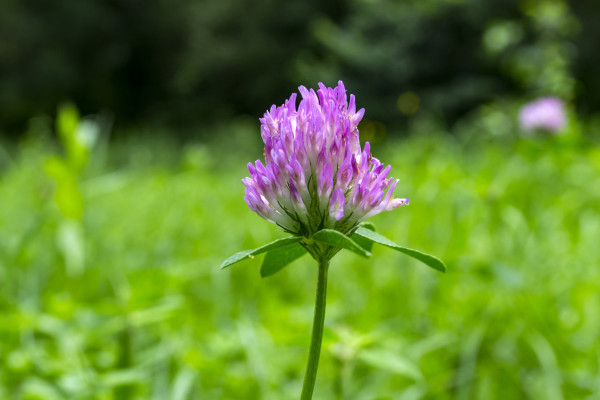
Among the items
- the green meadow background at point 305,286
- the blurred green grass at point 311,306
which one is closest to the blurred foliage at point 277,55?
the green meadow background at point 305,286

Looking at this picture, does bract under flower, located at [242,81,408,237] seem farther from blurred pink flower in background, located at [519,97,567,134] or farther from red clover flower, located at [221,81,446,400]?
blurred pink flower in background, located at [519,97,567,134]

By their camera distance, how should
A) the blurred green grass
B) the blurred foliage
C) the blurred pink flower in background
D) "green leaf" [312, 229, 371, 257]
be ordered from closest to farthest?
"green leaf" [312, 229, 371, 257] → the blurred green grass → the blurred pink flower in background → the blurred foliage

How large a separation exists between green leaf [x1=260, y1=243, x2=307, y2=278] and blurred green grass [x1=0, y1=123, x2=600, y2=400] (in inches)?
8.3

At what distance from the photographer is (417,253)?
0.39m

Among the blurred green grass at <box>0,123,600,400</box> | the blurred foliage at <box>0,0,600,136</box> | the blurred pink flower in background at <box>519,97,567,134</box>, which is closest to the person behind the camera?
the blurred green grass at <box>0,123,600,400</box>

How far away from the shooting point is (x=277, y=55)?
8.69 meters

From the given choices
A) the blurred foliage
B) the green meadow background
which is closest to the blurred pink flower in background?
the green meadow background

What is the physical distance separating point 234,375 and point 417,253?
0.69 m

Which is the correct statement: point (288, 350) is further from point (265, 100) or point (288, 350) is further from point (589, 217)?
point (265, 100)

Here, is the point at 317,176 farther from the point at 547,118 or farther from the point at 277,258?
the point at 547,118

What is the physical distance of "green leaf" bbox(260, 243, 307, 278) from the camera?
44cm

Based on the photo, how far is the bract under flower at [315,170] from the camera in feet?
1.30

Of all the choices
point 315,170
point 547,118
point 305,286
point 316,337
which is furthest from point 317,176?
point 547,118

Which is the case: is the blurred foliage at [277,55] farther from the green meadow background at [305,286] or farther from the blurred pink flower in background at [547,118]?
the green meadow background at [305,286]
